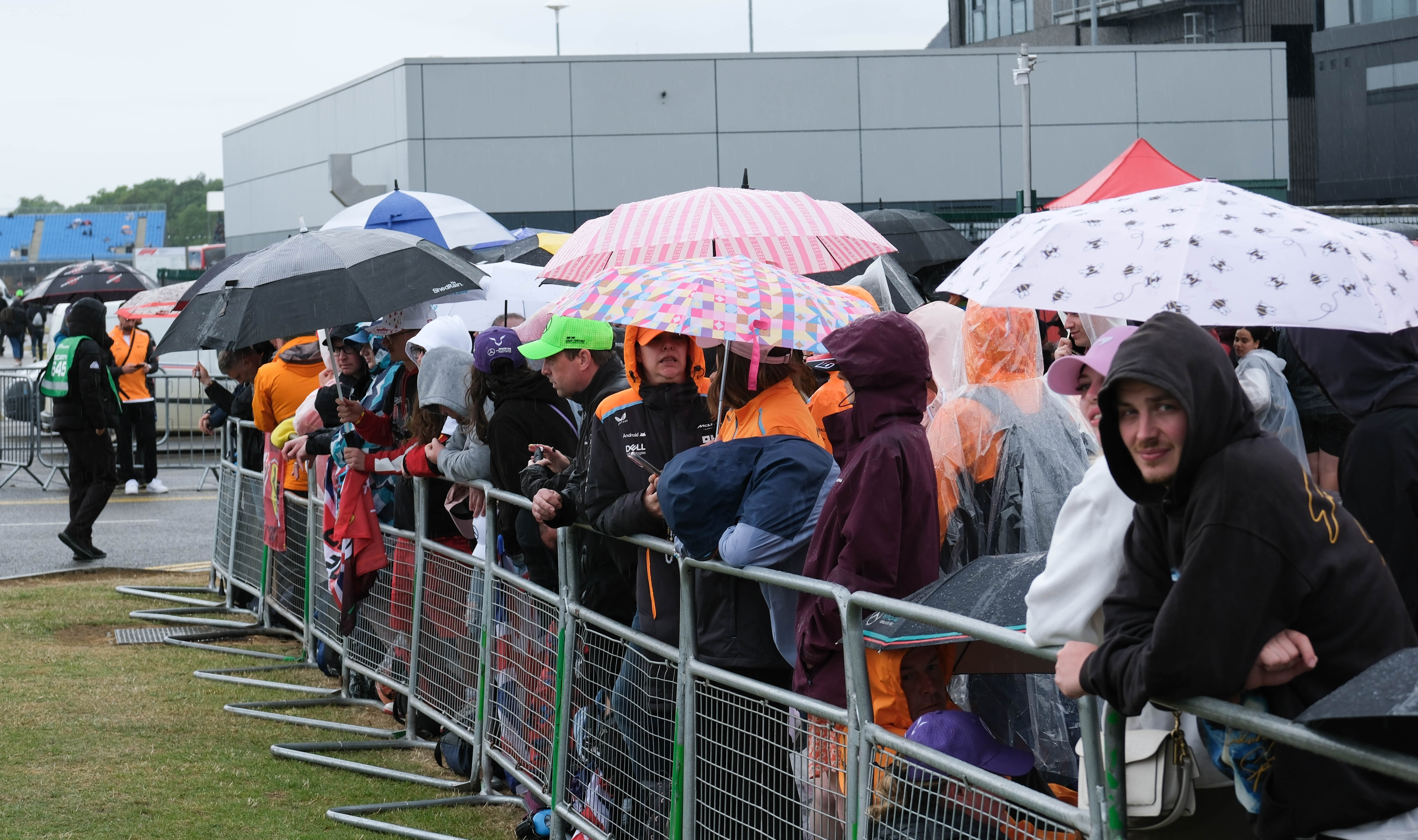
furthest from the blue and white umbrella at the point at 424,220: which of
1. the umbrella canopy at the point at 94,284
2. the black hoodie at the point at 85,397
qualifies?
the umbrella canopy at the point at 94,284

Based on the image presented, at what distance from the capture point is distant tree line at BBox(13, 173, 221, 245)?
149125 millimetres

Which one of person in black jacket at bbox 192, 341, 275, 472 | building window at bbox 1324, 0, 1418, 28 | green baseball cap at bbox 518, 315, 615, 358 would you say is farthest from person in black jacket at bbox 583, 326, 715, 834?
building window at bbox 1324, 0, 1418, 28

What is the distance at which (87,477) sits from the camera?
41.7ft

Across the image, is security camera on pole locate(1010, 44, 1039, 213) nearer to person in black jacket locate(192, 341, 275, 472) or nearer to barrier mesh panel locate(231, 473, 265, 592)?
person in black jacket locate(192, 341, 275, 472)

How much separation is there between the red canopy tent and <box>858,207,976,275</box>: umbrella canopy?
97cm

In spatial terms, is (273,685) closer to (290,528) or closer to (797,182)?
(290,528)

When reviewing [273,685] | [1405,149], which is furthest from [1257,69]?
[273,685]

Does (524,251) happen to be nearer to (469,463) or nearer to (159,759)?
(469,463)

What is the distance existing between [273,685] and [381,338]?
207cm

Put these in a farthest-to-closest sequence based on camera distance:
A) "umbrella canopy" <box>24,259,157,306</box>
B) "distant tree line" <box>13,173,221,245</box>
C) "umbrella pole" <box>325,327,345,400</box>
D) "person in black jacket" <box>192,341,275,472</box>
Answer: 1. "distant tree line" <box>13,173,221,245</box>
2. "umbrella canopy" <box>24,259,157,306</box>
3. "person in black jacket" <box>192,341,275,472</box>
4. "umbrella pole" <box>325,327,345,400</box>

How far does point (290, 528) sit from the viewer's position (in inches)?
360

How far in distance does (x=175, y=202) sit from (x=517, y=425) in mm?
173451

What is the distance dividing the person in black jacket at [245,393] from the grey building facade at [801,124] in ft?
54.7

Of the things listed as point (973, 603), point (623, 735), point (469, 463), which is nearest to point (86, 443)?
point (469, 463)
